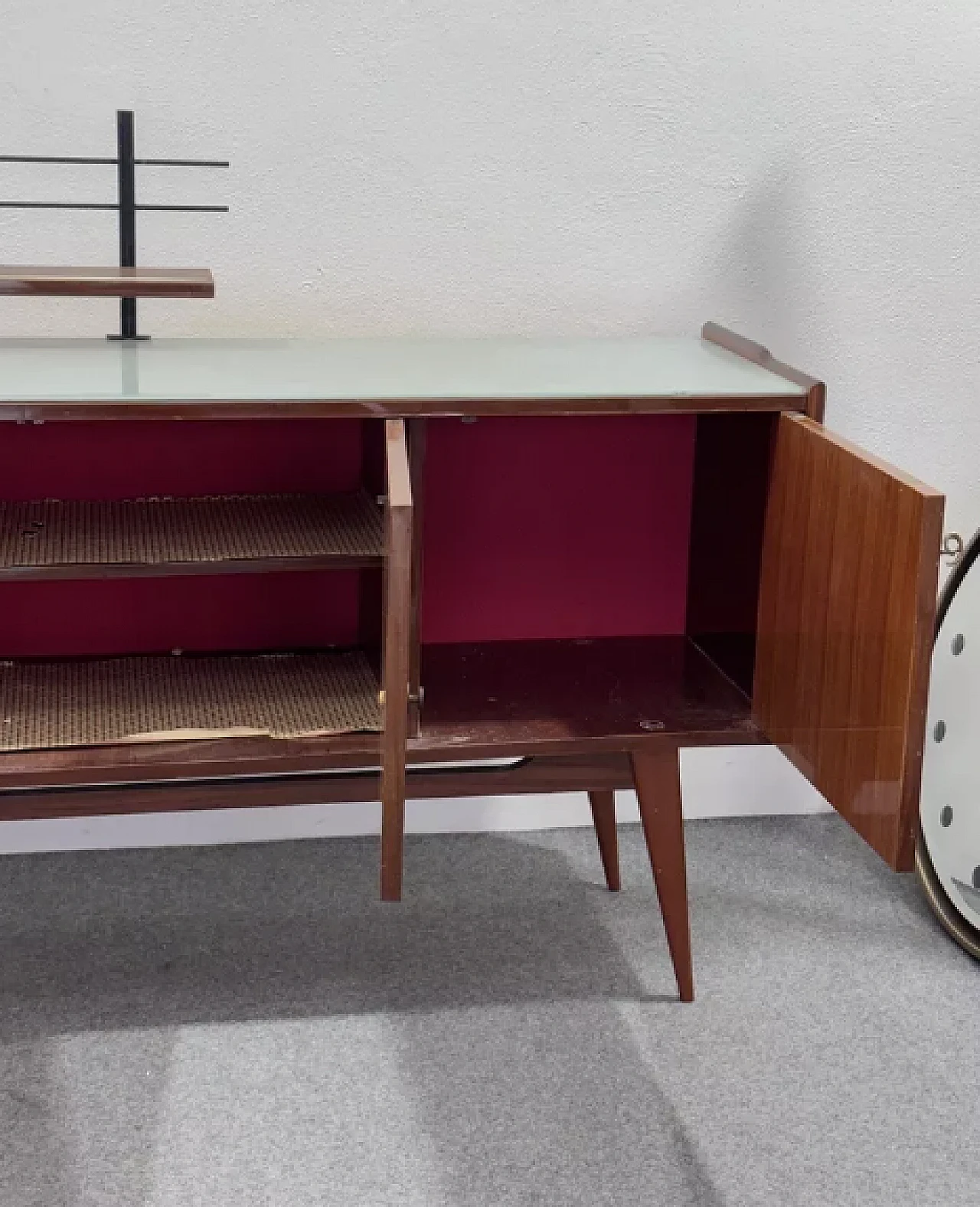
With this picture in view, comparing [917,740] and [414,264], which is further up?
[414,264]

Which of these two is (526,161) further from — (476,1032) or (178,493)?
(476,1032)

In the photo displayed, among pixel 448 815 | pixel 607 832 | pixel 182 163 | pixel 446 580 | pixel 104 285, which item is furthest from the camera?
pixel 448 815

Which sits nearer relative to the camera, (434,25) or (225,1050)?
(225,1050)

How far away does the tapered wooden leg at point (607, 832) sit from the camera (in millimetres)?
2215

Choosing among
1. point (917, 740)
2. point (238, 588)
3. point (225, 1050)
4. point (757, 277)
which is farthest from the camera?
point (757, 277)

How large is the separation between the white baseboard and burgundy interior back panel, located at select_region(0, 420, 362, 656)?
36 centimetres

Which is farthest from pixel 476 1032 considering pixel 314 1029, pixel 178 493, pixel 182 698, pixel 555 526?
pixel 178 493

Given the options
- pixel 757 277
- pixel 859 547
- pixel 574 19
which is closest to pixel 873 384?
pixel 757 277

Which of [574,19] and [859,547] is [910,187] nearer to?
[574,19]

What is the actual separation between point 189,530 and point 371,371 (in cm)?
27

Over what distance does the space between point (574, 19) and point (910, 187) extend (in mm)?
524

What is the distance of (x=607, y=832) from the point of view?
2221 mm

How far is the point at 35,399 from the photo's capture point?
1.56 m

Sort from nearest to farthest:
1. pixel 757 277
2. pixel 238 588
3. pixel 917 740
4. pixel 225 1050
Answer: pixel 917 740, pixel 225 1050, pixel 238 588, pixel 757 277
